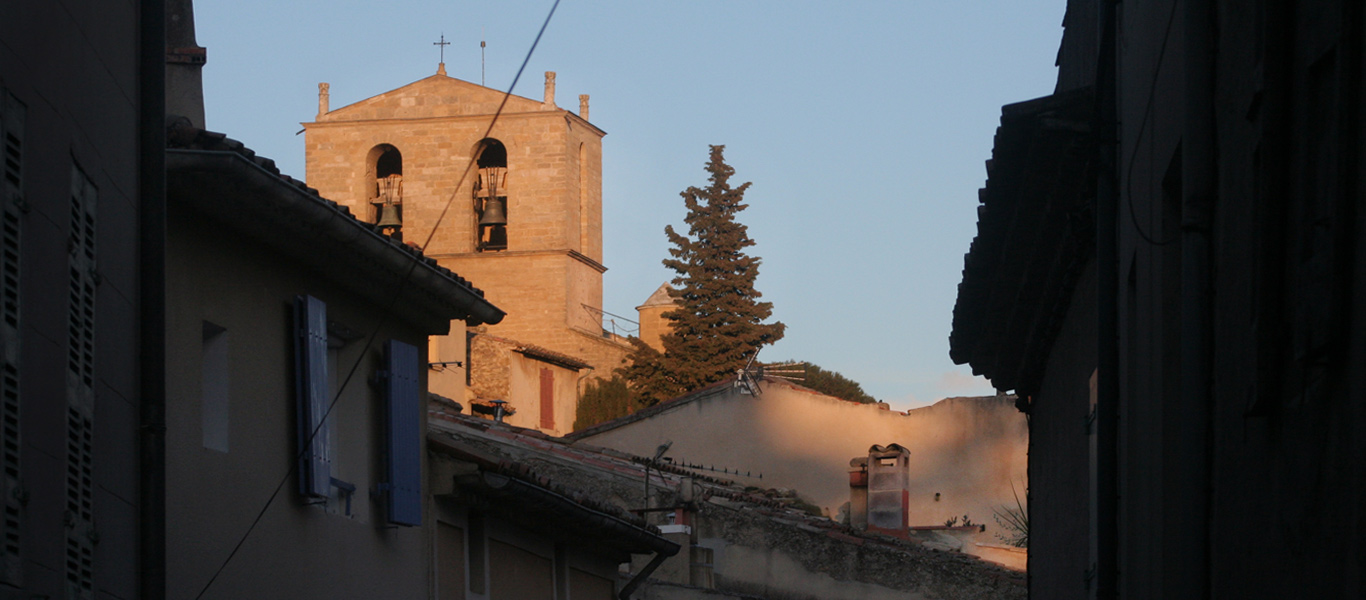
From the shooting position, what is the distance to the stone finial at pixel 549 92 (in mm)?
56156

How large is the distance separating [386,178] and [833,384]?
17.8 meters

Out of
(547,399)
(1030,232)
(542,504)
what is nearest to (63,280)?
(1030,232)

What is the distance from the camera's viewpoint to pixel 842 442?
104ft

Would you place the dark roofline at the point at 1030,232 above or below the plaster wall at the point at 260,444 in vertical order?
Result: above

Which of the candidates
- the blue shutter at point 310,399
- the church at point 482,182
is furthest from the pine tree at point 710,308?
the blue shutter at point 310,399

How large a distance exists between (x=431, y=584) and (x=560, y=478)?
9.94 meters

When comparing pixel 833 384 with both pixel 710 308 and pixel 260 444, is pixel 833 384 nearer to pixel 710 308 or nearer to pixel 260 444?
pixel 710 308

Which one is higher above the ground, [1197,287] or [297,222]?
[297,222]

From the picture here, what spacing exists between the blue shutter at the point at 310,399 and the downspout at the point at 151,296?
2.66 metres

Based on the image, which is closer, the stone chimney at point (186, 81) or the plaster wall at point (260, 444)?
the plaster wall at point (260, 444)

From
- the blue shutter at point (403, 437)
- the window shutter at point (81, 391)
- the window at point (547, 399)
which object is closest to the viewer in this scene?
the window shutter at point (81, 391)

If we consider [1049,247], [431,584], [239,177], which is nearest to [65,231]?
[239,177]

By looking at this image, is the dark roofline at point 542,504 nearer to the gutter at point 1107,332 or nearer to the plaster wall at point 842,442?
the gutter at point 1107,332

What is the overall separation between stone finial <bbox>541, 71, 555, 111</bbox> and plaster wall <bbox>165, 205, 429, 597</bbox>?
45.0 meters
